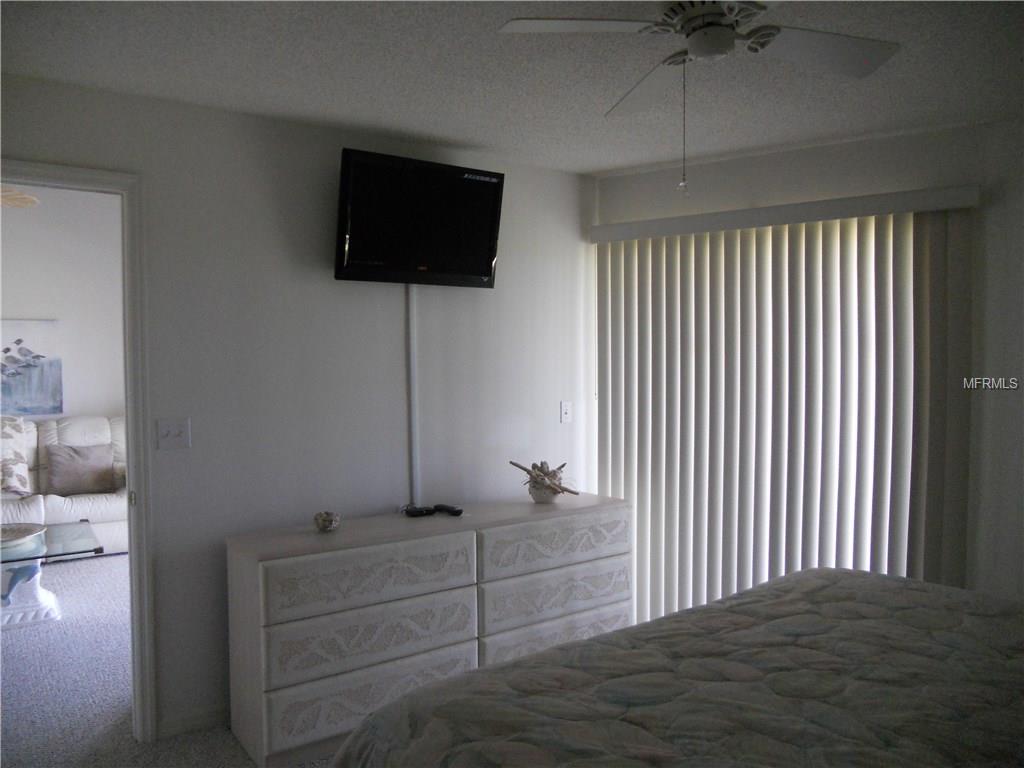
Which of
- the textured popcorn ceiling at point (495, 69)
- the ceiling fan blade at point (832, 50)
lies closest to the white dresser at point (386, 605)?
the textured popcorn ceiling at point (495, 69)

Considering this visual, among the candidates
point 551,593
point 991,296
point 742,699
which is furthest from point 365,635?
point 991,296

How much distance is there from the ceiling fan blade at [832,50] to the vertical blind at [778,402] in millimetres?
1511

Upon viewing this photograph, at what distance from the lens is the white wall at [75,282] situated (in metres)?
6.38

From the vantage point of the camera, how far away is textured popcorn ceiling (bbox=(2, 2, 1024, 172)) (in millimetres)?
2102

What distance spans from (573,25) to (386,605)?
2103mm

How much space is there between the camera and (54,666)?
11.8 ft

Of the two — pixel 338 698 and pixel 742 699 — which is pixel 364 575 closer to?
pixel 338 698

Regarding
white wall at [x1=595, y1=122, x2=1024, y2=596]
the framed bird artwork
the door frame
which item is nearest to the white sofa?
the framed bird artwork

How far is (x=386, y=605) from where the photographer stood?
9.48 feet

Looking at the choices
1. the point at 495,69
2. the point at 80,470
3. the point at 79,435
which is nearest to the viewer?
the point at 495,69

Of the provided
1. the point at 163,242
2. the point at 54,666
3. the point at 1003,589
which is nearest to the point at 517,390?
the point at 163,242

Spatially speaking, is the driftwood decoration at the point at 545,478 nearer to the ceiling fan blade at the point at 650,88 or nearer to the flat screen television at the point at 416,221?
the flat screen television at the point at 416,221

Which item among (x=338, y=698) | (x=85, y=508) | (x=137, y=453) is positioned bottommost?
(x=338, y=698)

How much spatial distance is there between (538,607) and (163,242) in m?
2.13
